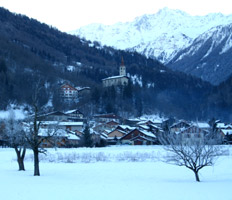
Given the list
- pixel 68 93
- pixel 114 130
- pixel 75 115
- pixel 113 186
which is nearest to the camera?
pixel 113 186

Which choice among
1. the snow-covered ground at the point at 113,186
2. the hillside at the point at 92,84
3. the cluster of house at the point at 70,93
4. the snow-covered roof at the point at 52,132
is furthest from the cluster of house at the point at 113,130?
the snow-covered ground at the point at 113,186

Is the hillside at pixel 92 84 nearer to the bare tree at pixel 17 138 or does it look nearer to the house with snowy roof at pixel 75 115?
the house with snowy roof at pixel 75 115

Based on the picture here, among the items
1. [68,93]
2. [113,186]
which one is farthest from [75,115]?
[113,186]

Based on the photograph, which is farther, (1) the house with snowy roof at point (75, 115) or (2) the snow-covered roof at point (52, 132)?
(1) the house with snowy roof at point (75, 115)

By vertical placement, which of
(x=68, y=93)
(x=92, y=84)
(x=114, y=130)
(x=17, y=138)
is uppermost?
(x=92, y=84)

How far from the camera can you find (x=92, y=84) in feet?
470

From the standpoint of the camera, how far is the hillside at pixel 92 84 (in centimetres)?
11319

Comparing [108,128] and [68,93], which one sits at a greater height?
[68,93]

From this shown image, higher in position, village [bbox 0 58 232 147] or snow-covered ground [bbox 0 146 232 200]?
village [bbox 0 58 232 147]

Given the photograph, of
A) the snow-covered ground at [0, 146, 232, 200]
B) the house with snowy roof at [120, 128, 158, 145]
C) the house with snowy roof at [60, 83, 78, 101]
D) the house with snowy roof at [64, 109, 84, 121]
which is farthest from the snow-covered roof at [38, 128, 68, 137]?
the house with snowy roof at [60, 83, 78, 101]

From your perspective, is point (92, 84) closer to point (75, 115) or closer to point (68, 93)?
point (68, 93)

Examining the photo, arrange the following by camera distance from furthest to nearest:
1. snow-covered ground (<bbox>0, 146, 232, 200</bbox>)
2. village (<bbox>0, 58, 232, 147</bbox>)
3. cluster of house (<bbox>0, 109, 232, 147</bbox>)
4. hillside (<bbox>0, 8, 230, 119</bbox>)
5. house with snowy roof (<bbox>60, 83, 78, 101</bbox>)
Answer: house with snowy roof (<bbox>60, 83, 78, 101</bbox>) → hillside (<bbox>0, 8, 230, 119</bbox>) → cluster of house (<bbox>0, 109, 232, 147</bbox>) → village (<bbox>0, 58, 232, 147</bbox>) → snow-covered ground (<bbox>0, 146, 232, 200</bbox>)

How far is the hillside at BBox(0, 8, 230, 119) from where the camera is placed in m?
113

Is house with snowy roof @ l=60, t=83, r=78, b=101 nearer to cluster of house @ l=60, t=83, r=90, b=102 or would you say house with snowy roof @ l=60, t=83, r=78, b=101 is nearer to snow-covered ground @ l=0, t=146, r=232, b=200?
cluster of house @ l=60, t=83, r=90, b=102
